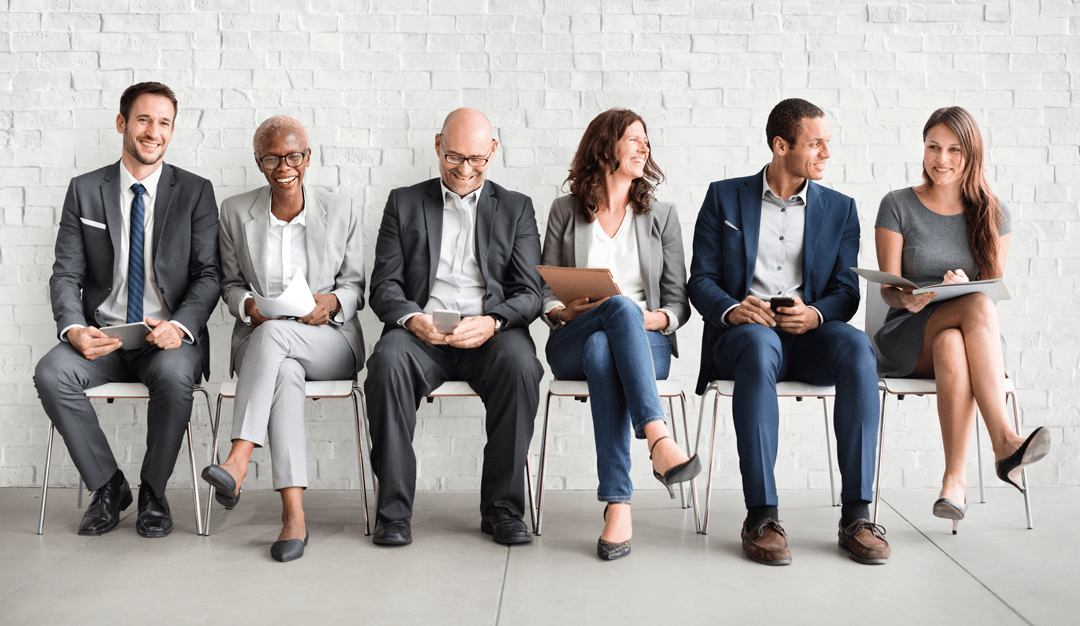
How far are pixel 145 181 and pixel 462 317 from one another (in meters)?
1.27

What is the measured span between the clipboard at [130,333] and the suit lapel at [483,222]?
1.14m

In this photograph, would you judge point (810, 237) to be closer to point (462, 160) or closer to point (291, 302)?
point (462, 160)

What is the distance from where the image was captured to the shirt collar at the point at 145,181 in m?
3.07

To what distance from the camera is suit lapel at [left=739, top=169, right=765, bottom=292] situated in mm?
2912

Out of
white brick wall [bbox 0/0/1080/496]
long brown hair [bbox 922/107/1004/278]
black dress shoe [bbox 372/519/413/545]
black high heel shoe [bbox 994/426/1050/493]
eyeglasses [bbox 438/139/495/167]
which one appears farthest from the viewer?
white brick wall [bbox 0/0/1080/496]

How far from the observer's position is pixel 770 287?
294 cm

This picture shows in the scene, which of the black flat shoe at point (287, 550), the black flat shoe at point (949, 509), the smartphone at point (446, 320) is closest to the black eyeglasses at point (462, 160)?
the smartphone at point (446, 320)

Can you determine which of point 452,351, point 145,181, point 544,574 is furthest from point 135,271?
point 544,574

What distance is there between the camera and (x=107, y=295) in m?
3.04

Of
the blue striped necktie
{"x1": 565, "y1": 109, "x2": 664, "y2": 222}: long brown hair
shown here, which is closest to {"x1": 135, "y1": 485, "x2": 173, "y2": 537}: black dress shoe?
the blue striped necktie

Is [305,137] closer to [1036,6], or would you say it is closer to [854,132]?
[854,132]

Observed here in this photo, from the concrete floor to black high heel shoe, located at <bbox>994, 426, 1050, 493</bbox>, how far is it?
0.86 feet

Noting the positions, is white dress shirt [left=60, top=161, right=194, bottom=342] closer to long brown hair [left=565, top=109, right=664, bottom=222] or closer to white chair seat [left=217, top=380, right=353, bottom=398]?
white chair seat [left=217, top=380, right=353, bottom=398]

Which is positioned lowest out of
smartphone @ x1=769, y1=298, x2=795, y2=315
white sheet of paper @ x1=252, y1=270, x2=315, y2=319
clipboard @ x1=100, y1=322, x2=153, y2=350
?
clipboard @ x1=100, y1=322, x2=153, y2=350
